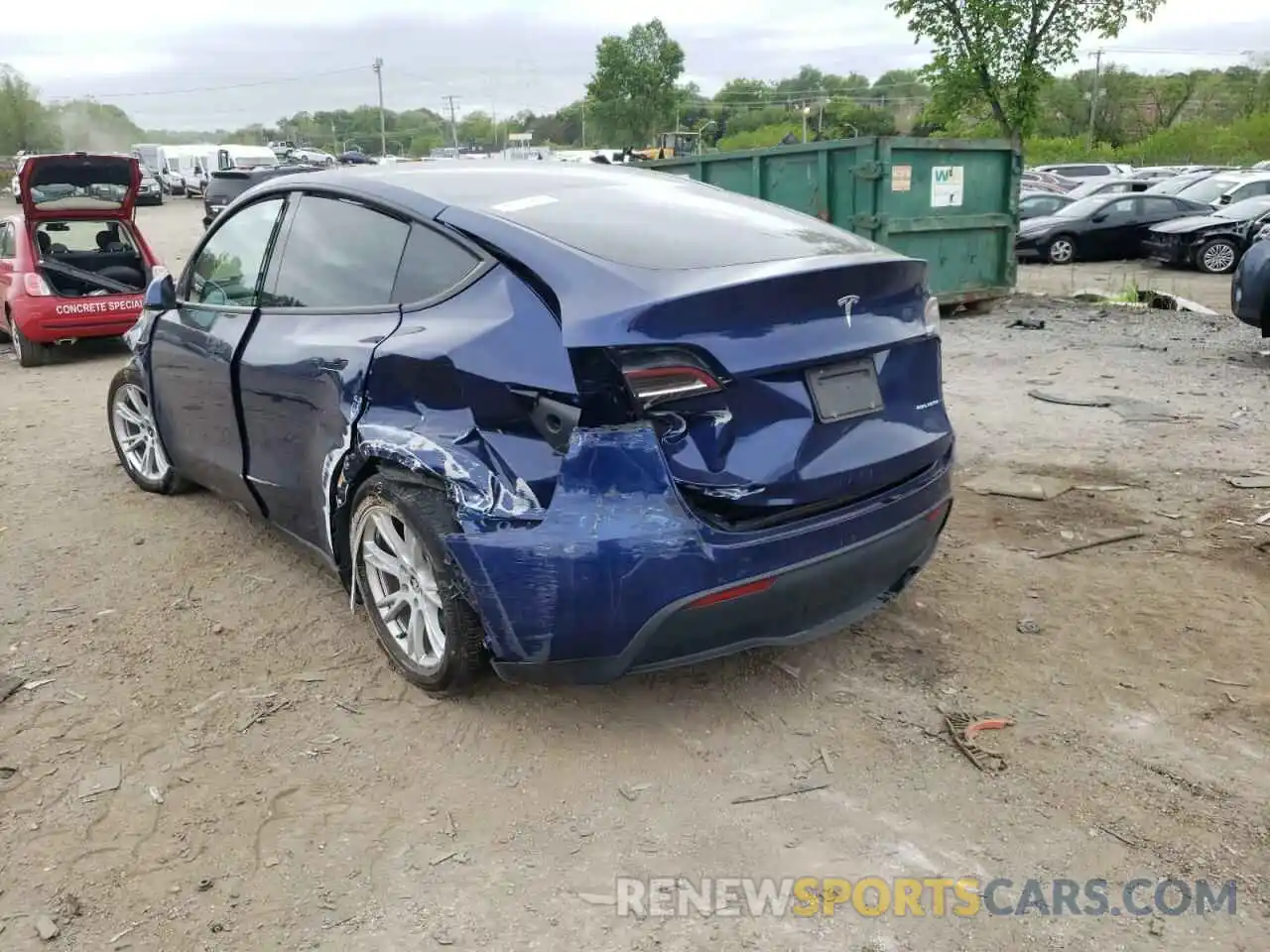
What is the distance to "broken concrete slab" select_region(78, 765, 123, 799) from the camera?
2.90 meters

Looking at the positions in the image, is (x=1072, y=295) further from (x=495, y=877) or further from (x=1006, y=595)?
(x=495, y=877)

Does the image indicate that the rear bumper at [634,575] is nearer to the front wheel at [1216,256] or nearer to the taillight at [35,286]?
the taillight at [35,286]

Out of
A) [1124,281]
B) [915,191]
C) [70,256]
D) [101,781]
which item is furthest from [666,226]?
[1124,281]

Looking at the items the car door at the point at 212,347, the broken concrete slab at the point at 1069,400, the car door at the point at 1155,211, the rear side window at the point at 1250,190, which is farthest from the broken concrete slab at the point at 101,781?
the rear side window at the point at 1250,190

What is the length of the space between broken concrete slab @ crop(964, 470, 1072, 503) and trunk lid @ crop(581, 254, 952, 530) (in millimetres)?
2222

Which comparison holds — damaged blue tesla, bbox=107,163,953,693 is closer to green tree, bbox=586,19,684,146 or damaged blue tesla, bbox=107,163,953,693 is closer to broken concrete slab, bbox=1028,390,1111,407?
broken concrete slab, bbox=1028,390,1111,407

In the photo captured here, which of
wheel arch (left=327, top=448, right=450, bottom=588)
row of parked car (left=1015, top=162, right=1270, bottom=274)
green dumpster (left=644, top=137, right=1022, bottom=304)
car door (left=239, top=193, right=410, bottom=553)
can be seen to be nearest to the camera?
wheel arch (left=327, top=448, right=450, bottom=588)

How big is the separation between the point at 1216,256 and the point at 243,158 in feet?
139

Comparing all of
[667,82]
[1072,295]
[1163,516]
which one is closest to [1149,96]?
[667,82]

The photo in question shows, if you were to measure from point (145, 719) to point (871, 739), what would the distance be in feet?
7.38

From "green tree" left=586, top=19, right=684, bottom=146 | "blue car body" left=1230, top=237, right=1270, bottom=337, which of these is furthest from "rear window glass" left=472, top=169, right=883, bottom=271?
"green tree" left=586, top=19, right=684, bottom=146

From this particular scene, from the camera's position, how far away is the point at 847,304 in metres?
2.96

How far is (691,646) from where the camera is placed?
281cm

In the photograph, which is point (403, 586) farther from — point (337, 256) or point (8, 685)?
point (8, 685)
